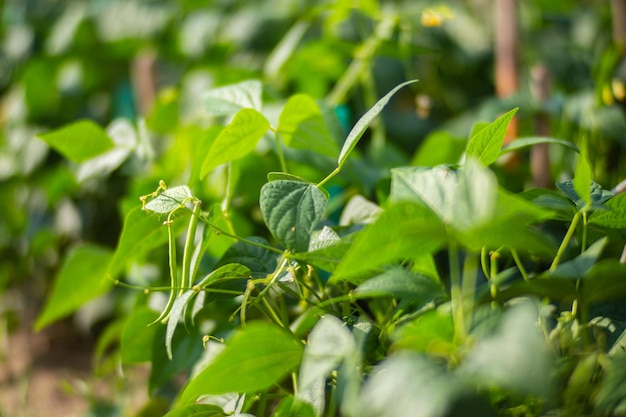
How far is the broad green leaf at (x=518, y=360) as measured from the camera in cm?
27

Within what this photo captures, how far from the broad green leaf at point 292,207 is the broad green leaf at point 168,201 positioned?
0.06m

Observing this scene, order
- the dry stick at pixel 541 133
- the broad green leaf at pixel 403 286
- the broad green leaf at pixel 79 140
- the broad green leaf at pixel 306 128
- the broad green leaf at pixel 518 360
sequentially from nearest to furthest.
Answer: the broad green leaf at pixel 518 360, the broad green leaf at pixel 403 286, the broad green leaf at pixel 306 128, the broad green leaf at pixel 79 140, the dry stick at pixel 541 133

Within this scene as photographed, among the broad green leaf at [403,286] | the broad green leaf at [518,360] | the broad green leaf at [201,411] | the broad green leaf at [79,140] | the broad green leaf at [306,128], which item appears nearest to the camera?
the broad green leaf at [518,360]

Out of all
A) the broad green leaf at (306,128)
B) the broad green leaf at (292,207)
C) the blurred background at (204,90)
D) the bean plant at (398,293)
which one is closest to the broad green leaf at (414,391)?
the bean plant at (398,293)

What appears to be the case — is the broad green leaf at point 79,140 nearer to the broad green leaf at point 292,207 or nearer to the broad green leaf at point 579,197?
the broad green leaf at point 292,207

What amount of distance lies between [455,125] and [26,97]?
855 millimetres

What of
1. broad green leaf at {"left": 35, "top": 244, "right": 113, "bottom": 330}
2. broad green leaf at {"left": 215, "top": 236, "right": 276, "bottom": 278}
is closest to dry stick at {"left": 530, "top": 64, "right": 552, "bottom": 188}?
broad green leaf at {"left": 215, "top": 236, "right": 276, "bottom": 278}

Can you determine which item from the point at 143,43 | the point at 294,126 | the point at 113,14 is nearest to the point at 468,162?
the point at 294,126

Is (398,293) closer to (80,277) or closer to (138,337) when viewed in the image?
(138,337)

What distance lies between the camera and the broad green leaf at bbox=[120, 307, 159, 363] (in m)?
0.62

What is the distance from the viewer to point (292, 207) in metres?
0.45

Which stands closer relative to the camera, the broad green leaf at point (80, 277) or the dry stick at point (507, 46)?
the broad green leaf at point (80, 277)

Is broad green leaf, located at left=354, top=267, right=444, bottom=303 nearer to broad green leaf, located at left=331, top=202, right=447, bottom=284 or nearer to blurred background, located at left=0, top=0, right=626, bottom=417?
broad green leaf, located at left=331, top=202, right=447, bottom=284

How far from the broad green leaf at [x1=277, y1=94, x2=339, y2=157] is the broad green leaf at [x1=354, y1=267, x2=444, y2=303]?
241 mm
